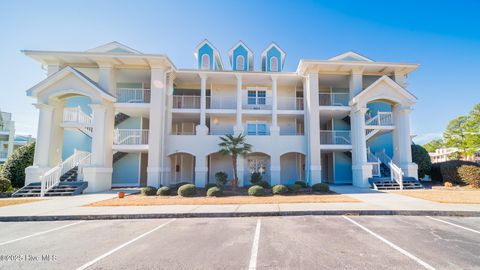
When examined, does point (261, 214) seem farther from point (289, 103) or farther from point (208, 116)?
point (289, 103)

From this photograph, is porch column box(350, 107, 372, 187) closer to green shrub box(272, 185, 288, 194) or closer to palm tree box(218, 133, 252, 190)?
green shrub box(272, 185, 288, 194)

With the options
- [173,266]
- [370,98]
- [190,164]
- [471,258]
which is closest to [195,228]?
[173,266]

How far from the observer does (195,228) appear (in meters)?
6.91

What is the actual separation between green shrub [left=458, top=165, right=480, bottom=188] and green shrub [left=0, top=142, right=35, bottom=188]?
3444 cm

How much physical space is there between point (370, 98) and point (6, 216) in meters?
22.6

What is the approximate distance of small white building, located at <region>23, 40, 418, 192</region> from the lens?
16.5 metres

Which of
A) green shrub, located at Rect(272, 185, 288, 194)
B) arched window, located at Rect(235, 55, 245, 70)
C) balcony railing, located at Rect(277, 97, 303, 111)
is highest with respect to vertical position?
arched window, located at Rect(235, 55, 245, 70)

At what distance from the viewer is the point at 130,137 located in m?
18.4

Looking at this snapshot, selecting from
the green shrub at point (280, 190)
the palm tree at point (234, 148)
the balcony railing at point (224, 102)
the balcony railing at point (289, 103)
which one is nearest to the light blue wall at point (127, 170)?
the balcony railing at point (224, 102)

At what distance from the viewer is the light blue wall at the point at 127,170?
778 inches

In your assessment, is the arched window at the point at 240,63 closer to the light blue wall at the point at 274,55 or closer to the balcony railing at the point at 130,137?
the light blue wall at the point at 274,55

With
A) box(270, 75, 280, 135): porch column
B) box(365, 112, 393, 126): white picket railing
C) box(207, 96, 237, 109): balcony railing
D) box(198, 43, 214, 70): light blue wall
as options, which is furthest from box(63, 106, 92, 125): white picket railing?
box(365, 112, 393, 126): white picket railing

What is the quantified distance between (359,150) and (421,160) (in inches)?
280

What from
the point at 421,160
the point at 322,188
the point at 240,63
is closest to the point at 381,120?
the point at 421,160
